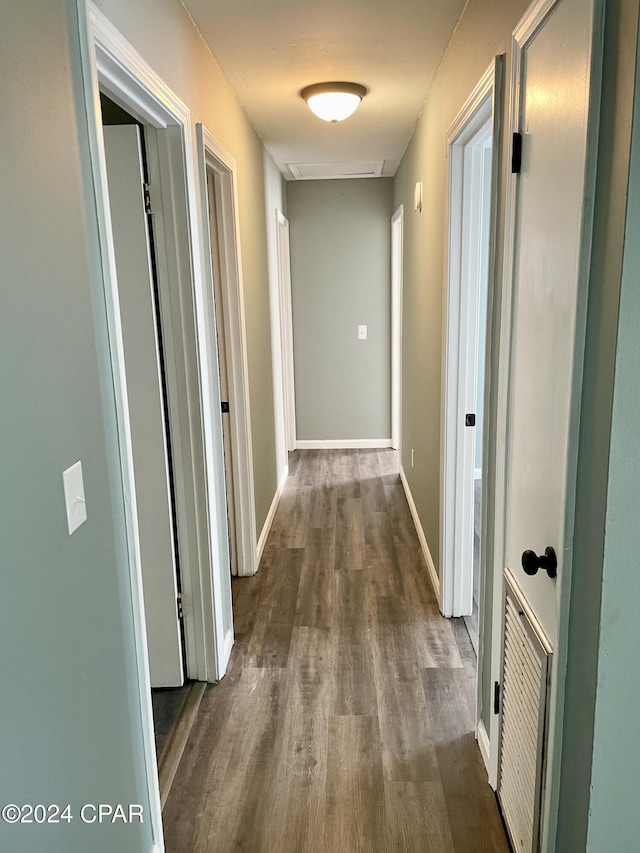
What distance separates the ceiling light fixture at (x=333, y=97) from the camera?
2.66 metres

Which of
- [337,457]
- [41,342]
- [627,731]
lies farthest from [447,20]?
[337,457]

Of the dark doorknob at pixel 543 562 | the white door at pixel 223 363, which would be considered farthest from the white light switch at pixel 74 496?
the white door at pixel 223 363

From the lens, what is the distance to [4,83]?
3.03 feet

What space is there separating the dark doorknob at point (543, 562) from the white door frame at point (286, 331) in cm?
376

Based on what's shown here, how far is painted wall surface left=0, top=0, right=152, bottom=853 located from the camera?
0.92 m

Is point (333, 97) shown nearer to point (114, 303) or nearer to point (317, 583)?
point (114, 303)

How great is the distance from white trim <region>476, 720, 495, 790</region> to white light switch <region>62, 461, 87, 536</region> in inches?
57.3

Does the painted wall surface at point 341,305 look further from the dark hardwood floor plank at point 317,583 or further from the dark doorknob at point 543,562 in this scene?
the dark doorknob at point 543,562

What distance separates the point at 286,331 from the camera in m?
5.31

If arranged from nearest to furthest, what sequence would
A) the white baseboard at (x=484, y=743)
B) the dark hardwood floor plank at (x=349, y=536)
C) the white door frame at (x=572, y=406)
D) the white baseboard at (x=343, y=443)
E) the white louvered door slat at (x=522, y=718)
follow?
the white door frame at (x=572, y=406) < the white louvered door slat at (x=522, y=718) < the white baseboard at (x=484, y=743) < the dark hardwood floor plank at (x=349, y=536) < the white baseboard at (x=343, y=443)

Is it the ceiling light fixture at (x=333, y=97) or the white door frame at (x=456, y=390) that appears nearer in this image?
the white door frame at (x=456, y=390)

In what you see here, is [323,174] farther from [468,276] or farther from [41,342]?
[41,342]

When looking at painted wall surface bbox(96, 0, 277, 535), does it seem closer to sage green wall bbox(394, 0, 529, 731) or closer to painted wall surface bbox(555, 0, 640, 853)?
sage green wall bbox(394, 0, 529, 731)

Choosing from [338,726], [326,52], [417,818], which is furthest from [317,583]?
[326,52]
